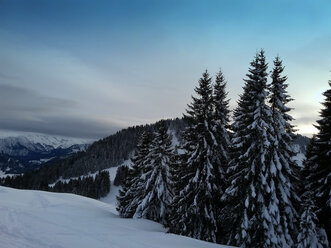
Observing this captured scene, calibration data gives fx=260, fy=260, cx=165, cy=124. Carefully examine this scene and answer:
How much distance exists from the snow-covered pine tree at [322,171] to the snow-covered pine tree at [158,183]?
14.1m

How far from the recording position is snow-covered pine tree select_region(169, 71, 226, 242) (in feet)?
68.7

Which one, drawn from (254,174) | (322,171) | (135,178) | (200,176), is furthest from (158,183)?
(322,171)

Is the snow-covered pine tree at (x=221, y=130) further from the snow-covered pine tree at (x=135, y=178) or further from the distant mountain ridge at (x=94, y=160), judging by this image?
the distant mountain ridge at (x=94, y=160)

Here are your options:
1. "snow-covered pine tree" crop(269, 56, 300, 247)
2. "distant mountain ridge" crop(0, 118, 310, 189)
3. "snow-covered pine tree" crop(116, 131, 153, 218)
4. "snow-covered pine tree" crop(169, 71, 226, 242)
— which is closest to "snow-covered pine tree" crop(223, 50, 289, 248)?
"snow-covered pine tree" crop(269, 56, 300, 247)

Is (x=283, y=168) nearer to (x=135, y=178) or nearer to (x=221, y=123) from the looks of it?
(x=221, y=123)

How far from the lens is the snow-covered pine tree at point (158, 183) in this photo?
91.8ft

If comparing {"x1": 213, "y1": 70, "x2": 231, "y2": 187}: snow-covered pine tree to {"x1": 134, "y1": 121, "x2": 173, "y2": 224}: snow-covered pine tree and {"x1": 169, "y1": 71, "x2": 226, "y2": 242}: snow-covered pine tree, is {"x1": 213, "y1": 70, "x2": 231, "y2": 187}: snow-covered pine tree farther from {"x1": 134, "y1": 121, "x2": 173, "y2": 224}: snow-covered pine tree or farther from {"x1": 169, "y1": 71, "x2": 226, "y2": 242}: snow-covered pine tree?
{"x1": 134, "y1": 121, "x2": 173, "y2": 224}: snow-covered pine tree

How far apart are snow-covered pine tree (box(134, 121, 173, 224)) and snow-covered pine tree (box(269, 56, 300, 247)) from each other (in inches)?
500

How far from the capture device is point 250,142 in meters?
19.1

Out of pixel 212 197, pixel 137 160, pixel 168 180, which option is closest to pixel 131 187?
pixel 137 160

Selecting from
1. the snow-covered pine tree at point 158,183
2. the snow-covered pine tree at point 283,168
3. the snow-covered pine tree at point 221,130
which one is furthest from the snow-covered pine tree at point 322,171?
the snow-covered pine tree at point 158,183

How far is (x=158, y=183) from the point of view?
92.1 ft

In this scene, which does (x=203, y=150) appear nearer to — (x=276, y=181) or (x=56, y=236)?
(x=276, y=181)

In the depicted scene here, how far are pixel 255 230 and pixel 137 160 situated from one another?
18.9 m
